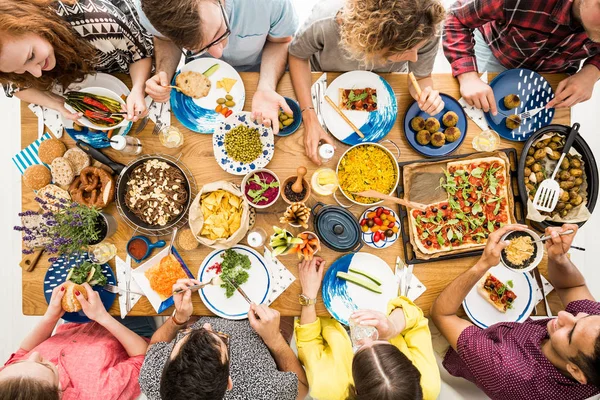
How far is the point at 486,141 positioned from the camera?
2072mm

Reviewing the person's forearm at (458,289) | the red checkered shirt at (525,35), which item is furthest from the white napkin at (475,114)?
the person's forearm at (458,289)

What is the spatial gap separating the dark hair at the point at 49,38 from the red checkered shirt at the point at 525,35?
2040 mm

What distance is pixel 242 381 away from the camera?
1.94 meters

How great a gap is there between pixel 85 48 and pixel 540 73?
8.29ft

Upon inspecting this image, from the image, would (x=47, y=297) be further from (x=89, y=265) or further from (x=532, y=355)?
(x=532, y=355)

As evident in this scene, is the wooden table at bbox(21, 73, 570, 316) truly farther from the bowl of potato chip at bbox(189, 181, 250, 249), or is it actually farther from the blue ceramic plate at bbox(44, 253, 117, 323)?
the bowl of potato chip at bbox(189, 181, 250, 249)

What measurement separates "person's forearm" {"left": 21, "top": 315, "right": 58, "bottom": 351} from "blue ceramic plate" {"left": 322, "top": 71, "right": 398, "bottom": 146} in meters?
1.91

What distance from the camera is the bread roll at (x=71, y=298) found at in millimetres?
1957

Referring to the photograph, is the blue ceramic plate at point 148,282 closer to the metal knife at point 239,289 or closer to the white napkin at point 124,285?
the white napkin at point 124,285

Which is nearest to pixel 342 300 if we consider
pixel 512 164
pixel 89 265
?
pixel 512 164

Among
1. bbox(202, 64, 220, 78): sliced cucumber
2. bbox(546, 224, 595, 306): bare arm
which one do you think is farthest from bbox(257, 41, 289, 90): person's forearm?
bbox(546, 224, 595, 306): bare arm

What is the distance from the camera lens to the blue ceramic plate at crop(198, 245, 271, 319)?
203cm

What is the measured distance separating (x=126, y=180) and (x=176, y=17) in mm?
916

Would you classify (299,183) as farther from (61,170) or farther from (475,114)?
(61,170)
